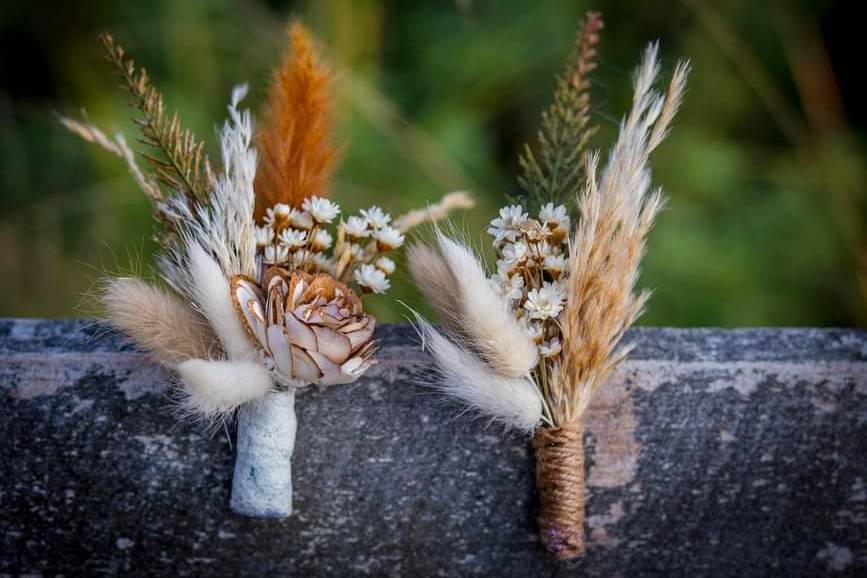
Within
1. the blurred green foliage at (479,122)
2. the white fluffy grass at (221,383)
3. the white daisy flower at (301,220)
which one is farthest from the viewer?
the blurred green foliage at (479,122)

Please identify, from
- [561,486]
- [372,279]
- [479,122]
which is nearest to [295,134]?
[372,279]

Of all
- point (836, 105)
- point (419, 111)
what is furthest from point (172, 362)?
point (836, 105)

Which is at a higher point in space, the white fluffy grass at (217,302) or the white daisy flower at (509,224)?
the white daisy flower at (509,224)

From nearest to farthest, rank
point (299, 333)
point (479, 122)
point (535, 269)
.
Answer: point (299, 333) → point (535, 269) → point (479, 122)

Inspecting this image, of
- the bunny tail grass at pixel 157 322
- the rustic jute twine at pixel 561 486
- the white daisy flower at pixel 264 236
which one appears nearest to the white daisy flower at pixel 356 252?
the white daisy flower at pixel 264 236

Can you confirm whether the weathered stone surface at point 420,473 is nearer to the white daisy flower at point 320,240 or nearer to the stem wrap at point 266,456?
the stem wrap at point 266,456

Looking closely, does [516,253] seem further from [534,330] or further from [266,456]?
[266,456]

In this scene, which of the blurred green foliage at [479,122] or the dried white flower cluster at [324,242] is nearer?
the dried white flower cluster at [324,242]
